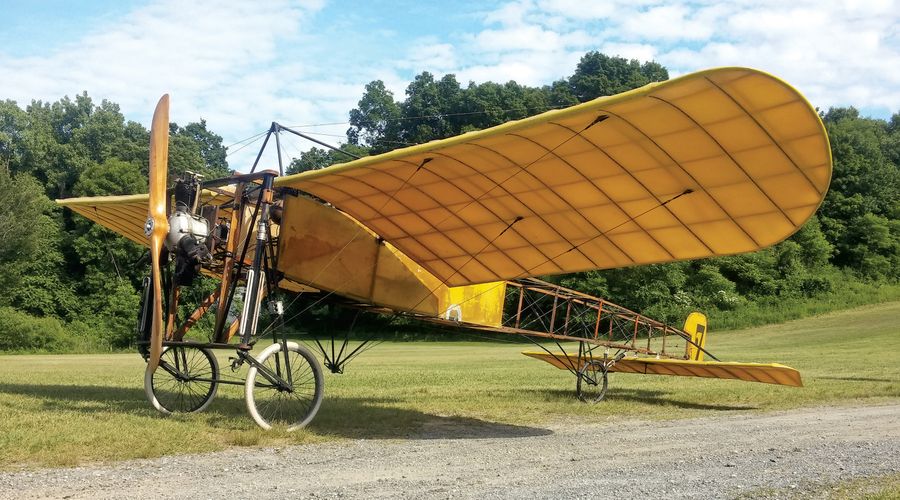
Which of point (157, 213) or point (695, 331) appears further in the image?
point (695, 331)

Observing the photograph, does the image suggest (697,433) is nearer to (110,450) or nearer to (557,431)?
(557,431)

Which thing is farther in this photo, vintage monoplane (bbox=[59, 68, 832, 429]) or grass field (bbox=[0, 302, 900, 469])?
grass field (bbox=[0, 302, 900, 469])

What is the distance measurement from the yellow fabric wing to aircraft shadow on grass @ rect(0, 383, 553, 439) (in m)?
2.31

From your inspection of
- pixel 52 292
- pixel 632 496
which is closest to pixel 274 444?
pixel 632 496

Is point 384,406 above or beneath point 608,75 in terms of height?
beneath

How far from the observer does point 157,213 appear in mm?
8383

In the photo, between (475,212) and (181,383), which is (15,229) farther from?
(475,212)

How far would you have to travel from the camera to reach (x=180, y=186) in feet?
29.1

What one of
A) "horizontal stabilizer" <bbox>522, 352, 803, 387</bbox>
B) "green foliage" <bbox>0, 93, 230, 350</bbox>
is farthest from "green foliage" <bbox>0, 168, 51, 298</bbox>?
"horizontal stabilizer" <bbox>522, 352, 803, 387</bbox>

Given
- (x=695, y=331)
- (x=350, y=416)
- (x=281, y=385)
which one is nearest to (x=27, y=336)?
(x=350, y=416)

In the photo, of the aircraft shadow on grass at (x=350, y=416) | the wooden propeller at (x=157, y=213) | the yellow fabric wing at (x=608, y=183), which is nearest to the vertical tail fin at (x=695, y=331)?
the yellow fabric wing at (x=608, y=183)

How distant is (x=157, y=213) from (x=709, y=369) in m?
9.52

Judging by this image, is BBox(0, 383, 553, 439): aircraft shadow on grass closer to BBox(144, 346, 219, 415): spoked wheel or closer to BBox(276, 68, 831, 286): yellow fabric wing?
BBox(144, 346, 219, 415): spoked wheel

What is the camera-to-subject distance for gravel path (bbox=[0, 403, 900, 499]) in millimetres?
5559
